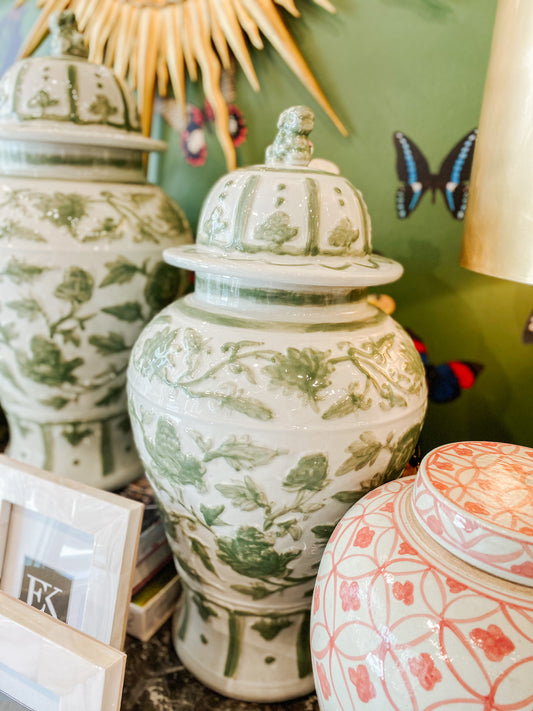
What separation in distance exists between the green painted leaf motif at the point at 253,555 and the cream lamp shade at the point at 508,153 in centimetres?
35

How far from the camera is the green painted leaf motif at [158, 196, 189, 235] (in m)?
0.78

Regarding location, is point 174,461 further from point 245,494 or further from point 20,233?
point 20,233

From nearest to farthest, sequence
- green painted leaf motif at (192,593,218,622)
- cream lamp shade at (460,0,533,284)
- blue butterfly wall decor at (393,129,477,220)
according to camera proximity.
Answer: cream lamp shade at (460,0,533,284) → green painted leaf motif at (192,593,218,622) → blue butterfly wall decor at (393,129,477,220)

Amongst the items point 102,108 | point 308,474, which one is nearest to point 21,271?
point 102,108

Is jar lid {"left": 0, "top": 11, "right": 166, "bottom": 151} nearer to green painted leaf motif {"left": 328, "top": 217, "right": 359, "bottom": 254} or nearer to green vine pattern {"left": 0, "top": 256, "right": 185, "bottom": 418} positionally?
green vine pattern {"left": 0, "top": 256, "right": 185, "bottom": 418}

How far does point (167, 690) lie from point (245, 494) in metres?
0.34

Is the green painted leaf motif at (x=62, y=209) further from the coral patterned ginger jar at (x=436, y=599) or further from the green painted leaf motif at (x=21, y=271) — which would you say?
the coral patterned ginger jar at (x=436, y=599)

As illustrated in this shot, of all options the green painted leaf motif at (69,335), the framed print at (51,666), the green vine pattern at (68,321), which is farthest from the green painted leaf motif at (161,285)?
the framed print at (51,666)

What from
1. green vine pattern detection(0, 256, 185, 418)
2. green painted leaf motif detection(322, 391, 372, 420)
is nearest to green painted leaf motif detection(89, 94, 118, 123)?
green vine pattern detection(0, 256, 185, 418)

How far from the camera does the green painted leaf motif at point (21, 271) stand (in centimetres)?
68

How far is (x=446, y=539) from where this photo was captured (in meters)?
0.40

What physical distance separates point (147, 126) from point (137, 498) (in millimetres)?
674

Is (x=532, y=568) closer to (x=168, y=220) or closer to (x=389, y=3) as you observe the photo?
(x=168, y=220)

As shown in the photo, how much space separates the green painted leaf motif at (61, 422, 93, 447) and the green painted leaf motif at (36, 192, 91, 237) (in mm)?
315
